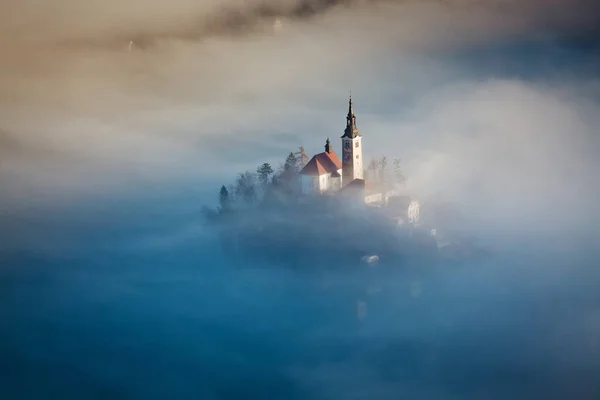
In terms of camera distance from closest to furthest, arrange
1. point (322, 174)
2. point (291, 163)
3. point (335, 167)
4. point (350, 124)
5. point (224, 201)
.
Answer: point (350, 124) < point (322, 174) < point (335, 167) < point (291, 163) < point (224, 201)

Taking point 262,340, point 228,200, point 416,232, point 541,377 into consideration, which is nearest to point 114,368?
point 262,340

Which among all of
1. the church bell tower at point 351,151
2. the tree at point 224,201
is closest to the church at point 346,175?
the church bell tower at point 351,151

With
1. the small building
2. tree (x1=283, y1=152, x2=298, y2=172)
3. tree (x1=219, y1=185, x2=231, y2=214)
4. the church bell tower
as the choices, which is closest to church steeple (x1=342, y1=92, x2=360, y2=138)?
the church bell tower

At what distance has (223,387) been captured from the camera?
15.2m

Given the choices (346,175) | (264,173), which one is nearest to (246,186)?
(264,173)

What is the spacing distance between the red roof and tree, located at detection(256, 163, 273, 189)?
31.7 inches

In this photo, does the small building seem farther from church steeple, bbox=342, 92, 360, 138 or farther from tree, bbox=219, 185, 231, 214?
tree, bbox=219, 185, 231, 214

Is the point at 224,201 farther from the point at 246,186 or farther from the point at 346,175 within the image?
the point at 346,175

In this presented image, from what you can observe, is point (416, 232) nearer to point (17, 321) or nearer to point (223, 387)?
point (223, 387)

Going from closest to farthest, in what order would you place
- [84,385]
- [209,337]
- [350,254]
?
[84,385] → [209,337] → [350,254]

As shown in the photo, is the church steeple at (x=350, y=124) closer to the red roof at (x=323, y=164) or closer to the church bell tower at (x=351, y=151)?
the church bell tower at (x=351, y=151)

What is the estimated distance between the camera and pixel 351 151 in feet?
54.1

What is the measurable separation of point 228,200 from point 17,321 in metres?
5.14

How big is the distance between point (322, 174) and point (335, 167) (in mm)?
352
